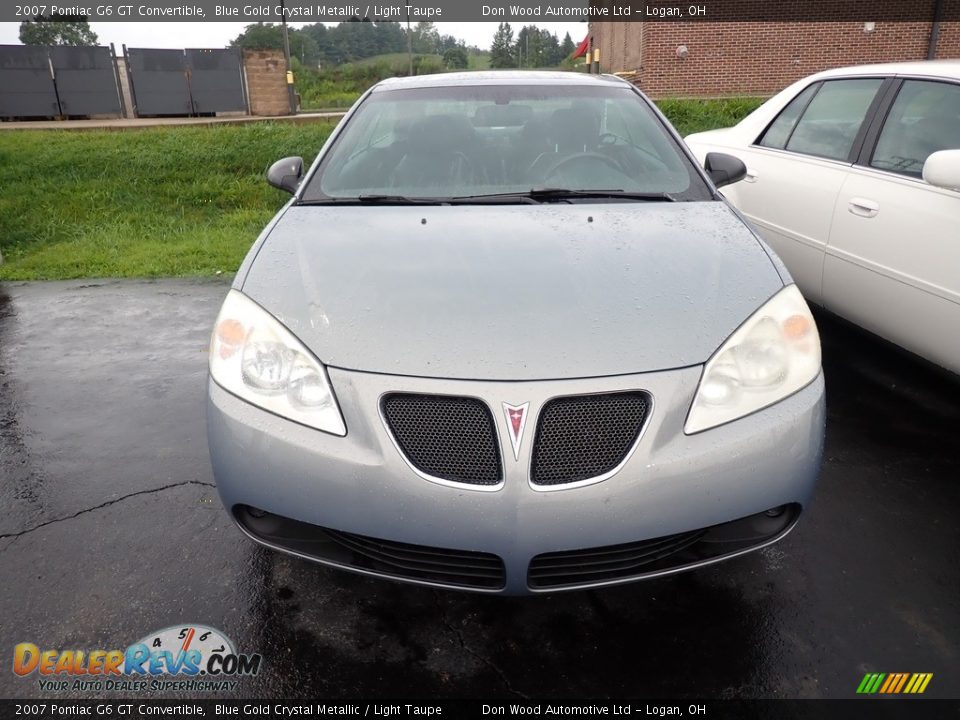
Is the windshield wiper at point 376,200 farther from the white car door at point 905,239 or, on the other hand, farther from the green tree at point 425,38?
the green tree at point 425,38

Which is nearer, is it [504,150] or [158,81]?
[504,150]

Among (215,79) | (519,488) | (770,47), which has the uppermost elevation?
(770,47)

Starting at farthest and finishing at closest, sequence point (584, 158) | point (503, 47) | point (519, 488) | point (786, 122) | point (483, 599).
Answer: point (503, 47) < point (786, 122) < point (584, 158) < point (483, 599) < point (519, 488)

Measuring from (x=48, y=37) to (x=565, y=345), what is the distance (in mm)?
85776

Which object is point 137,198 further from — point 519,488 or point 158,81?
point 158,81

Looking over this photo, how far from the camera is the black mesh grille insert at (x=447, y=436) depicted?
5.37 ft

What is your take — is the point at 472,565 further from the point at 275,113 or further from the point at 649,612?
the point at 275,113

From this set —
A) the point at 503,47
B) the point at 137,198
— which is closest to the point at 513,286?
the point at 137,198

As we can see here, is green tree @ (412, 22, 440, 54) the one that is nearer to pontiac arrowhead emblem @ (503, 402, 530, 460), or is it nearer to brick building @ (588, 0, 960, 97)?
brick building @ (588, 0, 960, 97)

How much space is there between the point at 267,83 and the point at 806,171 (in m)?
16.8

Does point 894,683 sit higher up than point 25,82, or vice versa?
point 25,82

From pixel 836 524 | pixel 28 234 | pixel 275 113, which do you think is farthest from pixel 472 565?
pixel 275 113

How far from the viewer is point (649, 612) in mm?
2053

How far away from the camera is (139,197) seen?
8.62m
